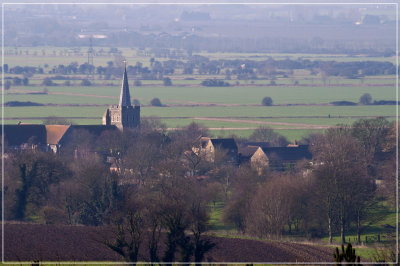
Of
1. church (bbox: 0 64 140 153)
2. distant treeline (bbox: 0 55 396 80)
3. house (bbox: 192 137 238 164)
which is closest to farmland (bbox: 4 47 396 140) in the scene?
distant treeline (bbox: 0 55 396 80)

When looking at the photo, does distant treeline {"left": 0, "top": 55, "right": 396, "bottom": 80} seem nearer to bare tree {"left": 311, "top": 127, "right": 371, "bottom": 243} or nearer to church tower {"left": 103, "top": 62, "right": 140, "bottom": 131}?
church tower {"left": 103, "top": 62, "right": 140, "bottom": 131}

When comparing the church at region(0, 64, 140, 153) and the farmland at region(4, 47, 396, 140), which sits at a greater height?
the farmland at region(4, 47, 396, 140)

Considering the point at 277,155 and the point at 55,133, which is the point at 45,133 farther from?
the point at 277,155

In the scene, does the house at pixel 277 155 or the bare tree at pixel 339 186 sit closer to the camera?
the bare tree at pixel 339 186

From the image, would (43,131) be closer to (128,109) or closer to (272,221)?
(128,109)

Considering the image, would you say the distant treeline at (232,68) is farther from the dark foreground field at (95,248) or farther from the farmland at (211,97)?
the dark foreground field at (95,248)

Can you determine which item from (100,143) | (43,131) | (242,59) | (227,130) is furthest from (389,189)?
(242,59)

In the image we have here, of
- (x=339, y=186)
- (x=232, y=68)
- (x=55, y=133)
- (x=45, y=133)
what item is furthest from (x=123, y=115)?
(x=232, y=68)

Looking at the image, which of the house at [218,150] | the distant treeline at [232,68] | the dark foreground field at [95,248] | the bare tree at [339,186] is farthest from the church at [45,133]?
the distant treeline at [232,68]
